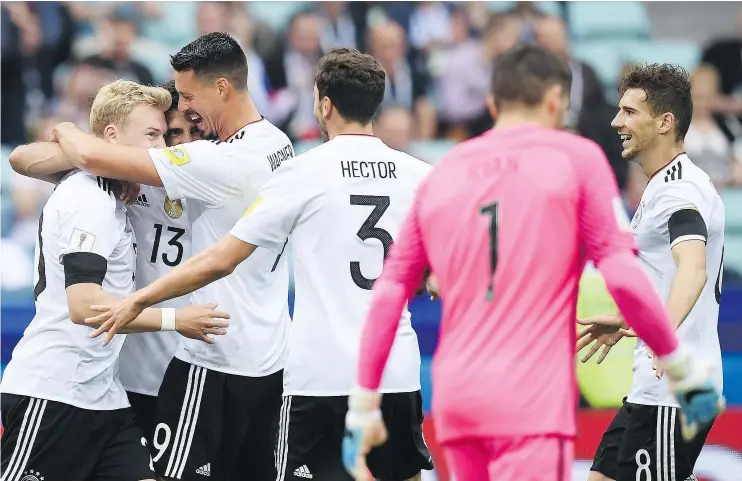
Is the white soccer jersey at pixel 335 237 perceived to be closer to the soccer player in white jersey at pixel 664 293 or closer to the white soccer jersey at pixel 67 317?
the white soccer jersey at pixel 67 317

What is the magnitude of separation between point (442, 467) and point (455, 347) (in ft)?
13.5

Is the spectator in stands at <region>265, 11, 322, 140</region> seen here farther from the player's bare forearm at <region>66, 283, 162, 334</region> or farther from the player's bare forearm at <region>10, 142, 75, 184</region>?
the player's bare forearm at <region>66, 283, 162, 334</region>

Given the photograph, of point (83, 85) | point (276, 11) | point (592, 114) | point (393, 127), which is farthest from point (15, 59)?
point (592, 114)

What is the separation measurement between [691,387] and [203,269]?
201cm

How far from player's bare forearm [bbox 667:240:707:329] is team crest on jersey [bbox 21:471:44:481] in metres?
2.88

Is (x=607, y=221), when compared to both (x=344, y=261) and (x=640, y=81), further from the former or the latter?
(x=640, y=81)

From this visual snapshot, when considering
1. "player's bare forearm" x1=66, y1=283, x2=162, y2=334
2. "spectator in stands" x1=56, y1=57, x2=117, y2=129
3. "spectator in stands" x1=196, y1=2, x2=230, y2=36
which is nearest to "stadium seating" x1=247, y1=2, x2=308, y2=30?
"spectator in stands" x1=196, y1=2, x2=230, y2=36

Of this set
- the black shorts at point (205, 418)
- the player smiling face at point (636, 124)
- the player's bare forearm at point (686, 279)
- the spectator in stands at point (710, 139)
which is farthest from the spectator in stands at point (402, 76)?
the player's bare forearm at point (686, 279)

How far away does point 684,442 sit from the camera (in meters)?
5.38

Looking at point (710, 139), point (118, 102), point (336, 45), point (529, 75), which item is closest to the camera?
point (529, 75)

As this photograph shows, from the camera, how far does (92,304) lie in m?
5.01

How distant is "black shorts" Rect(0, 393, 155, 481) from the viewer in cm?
522

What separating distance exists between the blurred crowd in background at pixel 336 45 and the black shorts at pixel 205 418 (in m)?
6.72

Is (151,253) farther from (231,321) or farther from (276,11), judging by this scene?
(276,11)
